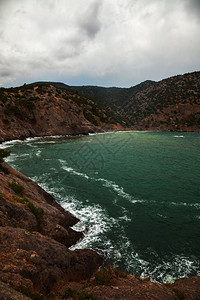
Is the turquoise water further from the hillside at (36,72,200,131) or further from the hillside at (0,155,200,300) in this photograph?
the hillside at (36,72,200,131)

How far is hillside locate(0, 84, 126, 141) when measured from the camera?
7244 centimetres

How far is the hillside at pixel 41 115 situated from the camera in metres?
72.4

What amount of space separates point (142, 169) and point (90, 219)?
55.7 feet

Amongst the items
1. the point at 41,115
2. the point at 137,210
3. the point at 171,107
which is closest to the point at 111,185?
the point at 137,210

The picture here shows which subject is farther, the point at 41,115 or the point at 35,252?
the point at 41,115

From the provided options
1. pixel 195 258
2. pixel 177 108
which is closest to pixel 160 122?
pixel 177 108

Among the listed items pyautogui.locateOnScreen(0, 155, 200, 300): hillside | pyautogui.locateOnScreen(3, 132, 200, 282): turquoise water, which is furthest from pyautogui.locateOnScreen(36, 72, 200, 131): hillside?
pyautogui.locateOnScreen(0, 155, 200, 300): hillside

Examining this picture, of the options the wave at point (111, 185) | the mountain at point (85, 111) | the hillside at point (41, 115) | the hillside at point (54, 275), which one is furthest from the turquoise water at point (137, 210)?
the mountain at point (85, 111)

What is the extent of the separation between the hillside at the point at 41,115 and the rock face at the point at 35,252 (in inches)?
2401

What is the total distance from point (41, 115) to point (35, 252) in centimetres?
8837

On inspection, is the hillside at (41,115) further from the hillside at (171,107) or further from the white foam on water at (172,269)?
the white foam on water at (172,269)

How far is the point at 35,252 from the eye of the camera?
7645mm

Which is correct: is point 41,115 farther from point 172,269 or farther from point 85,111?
point 172,269

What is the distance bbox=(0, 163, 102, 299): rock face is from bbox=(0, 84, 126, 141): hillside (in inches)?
2401
